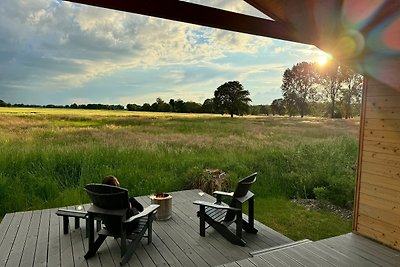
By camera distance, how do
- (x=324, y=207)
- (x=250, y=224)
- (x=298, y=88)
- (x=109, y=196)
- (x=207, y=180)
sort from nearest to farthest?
(x=109, y=196)
(x=250, y=224)
(x=324, y=207)
(x=207, y=180)
(x=298, y=88)

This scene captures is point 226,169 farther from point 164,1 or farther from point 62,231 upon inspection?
point 164,1

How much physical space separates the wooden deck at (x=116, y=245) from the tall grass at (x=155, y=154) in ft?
4.27

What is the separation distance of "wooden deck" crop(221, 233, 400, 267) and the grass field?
1286 mm

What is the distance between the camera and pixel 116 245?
10.7 ft

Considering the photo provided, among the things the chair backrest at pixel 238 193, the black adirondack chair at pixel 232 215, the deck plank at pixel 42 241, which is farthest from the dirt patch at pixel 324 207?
the deck plank at pixel 42 241

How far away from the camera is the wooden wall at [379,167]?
301cm

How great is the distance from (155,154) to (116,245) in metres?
3.60

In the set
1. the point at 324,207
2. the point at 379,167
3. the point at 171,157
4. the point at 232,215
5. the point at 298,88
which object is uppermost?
the point at 298,88

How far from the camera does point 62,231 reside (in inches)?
143

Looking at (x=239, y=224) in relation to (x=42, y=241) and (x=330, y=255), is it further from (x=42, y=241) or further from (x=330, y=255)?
(x=42, y=241)

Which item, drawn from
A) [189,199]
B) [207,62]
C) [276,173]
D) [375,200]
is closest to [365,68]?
[375,200]

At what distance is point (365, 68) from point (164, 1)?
7.45 feet

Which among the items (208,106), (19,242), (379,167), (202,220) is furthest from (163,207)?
(208,106)

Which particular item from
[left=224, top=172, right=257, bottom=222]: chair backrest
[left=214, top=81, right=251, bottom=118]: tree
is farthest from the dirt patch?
[left=214, top=81, right=251, bottom=118]: tree
